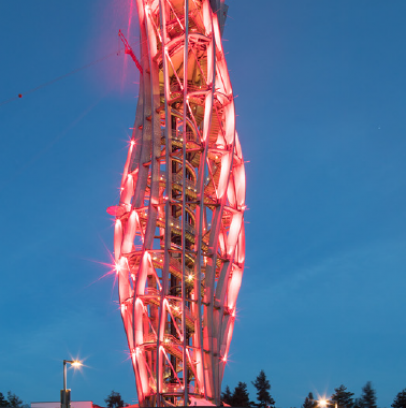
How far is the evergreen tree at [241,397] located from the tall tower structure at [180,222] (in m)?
43.7

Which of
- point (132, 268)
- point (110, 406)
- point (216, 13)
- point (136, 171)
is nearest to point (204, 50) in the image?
point (216, 13)

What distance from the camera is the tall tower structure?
125 ft

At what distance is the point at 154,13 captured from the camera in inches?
1858

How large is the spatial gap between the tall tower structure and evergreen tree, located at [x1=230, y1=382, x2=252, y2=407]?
4375cm

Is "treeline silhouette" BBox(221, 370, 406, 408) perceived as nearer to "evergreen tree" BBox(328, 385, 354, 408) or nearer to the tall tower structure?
"evergreen tree" BBox(328, 385, 354, 408)

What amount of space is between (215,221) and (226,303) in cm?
682

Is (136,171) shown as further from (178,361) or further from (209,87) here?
(178,361)

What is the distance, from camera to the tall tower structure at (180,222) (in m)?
38.2

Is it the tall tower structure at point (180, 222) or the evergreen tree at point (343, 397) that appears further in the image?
the evergreen tree at point (343, 397)

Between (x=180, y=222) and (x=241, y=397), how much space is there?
52828 millimetres

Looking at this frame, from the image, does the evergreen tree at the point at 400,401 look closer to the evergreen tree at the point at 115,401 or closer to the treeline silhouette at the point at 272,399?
the treeline silhouette at the point at 272,399

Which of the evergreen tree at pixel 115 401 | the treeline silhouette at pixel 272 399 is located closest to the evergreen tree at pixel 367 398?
the treeline silhouette at pixel 272 399

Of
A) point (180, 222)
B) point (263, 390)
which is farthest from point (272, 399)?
point (180, 222)

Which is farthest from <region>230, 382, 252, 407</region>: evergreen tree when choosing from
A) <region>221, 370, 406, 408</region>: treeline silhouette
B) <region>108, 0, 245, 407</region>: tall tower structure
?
<region>108, 0, 245, 407</region>: tall tower structure
